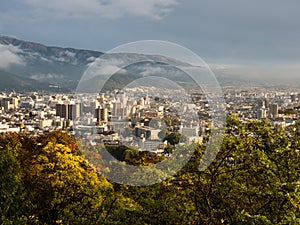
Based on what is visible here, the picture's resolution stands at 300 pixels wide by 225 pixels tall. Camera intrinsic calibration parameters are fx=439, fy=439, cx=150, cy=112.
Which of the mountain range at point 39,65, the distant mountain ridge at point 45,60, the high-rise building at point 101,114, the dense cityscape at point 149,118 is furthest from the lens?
the distant mountain ridge at point 45,60

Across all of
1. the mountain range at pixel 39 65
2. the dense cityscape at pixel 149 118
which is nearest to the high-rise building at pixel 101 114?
the dense cityscape at pixel 149 118

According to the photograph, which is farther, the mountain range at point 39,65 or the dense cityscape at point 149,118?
the mountain range at point 39,65

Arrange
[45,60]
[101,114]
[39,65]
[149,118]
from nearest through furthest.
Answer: [149,118] < [101,114] < [39,65] < [45,60]

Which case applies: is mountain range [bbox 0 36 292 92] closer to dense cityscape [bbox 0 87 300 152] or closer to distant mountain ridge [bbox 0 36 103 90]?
distant mountain ridge [bbox 0 36 103 90]

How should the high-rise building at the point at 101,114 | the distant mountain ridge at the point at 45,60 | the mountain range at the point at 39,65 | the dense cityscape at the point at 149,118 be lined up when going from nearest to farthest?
the dense cityscape at the point at 149,118 → the high-rise building at the point at 101,114 → the mountain range at the point at 39,65 → the distant mountain ridge at the point at 45,60

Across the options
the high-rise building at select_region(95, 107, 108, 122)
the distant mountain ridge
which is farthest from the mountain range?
the high-rise building at select_region(95, 107, 108, 122)

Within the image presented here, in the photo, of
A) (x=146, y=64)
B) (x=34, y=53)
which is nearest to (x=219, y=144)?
(x=146, y=64)

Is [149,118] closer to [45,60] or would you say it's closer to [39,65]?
[39,65]

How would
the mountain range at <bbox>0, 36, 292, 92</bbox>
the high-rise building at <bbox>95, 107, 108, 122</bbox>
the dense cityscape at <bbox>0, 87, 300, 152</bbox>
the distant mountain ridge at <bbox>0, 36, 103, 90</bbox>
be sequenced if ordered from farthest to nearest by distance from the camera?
the distant mountain ridge at <bbox>0, 36, 103, 90</bbox>, the mountain range at <bbox>0, 36, 292, 92</bbox>, the high-rise building at <bbox>95, 107, 108, 122</bbox>, the dense cityscape at <bbox>0, 87, 300, 152</bbox>

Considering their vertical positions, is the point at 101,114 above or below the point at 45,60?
below

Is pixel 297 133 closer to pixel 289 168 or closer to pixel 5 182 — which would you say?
pixel 289 168

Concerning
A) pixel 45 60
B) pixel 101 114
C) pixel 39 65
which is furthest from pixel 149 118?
pixel 45 60

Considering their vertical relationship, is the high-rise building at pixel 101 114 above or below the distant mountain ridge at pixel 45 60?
below

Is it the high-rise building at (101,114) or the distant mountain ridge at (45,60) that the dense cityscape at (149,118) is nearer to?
the high-rise building at (101,114)
